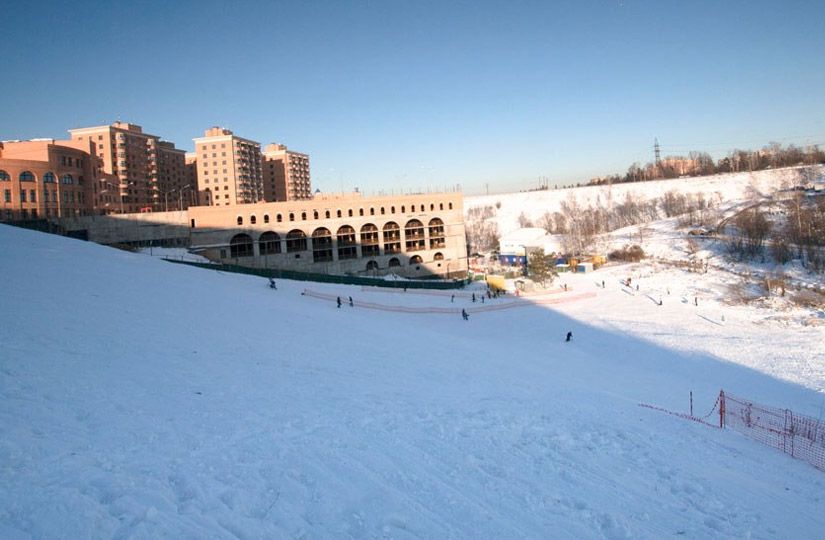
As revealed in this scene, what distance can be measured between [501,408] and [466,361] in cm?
684

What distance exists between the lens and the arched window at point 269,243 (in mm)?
59719

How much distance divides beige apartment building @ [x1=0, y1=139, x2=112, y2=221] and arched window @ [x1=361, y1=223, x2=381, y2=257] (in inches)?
1315

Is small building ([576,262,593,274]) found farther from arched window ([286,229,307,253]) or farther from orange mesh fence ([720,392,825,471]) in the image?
orange mesh fence ([720,392,825,471])

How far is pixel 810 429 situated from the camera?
13.3 metres

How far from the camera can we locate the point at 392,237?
68250 mm

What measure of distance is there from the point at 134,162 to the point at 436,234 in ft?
192

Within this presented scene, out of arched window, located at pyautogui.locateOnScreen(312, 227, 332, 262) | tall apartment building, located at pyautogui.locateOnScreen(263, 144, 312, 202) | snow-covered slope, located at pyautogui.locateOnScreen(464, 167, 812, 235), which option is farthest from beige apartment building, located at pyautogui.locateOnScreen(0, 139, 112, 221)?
snow-covered slope, located at pyautogui.locateOnScreen(464, 167, 812, 235)

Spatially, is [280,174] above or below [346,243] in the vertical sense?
above

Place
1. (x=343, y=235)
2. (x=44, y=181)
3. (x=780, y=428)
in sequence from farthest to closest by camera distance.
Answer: (x=343, y=235), (x=44, y=181), (x=780, y=428)

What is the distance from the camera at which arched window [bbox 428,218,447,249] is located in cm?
7091

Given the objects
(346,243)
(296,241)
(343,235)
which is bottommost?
(346,243)

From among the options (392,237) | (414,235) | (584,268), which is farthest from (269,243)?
(584,268)

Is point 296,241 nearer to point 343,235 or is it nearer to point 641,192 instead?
point 343,235

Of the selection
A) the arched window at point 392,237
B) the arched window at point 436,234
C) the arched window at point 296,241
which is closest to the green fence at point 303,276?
the arched window at point 296,241
